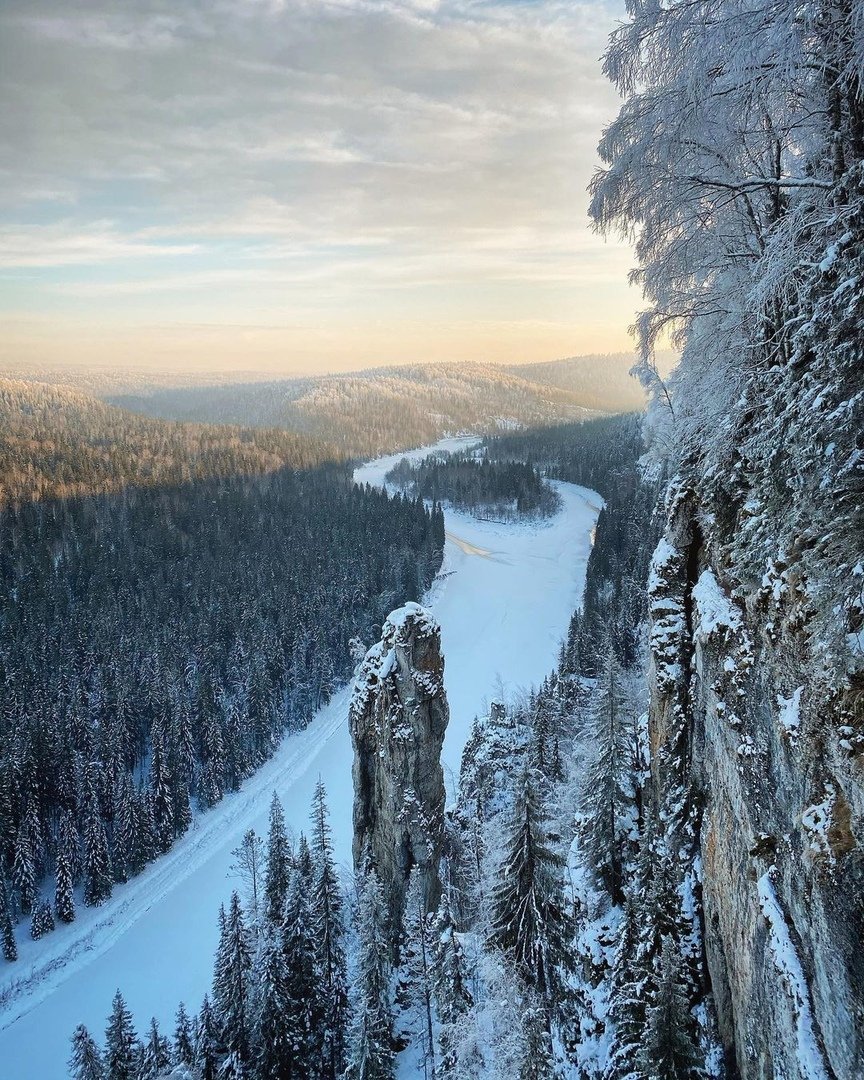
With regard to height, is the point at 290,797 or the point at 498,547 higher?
the point at 498,547

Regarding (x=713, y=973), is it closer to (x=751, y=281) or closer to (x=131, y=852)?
(x=751, y=281)


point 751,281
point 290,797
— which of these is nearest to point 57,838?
point 290,797

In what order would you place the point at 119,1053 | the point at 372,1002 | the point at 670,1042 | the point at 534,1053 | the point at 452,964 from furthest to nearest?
the point at 119,1053 → the point at 372,1002 → the point at 452,964 → the point at 534,1053 → the point at 670,1042

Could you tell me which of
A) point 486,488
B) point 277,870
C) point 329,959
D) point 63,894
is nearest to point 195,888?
point 63,894

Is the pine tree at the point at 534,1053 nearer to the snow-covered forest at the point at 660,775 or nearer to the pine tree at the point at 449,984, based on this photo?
the snow-covered forest at the point at 660,775

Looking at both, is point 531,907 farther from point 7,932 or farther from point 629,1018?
point 7,932

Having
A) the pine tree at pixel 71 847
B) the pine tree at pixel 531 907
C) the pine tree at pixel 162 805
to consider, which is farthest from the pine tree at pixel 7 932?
the pine tree at pixel 531 907
